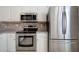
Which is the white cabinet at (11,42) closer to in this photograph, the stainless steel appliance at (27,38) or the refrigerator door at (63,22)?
the stainless steel appliance at (27,38)

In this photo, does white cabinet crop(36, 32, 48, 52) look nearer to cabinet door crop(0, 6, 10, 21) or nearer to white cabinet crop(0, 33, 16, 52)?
white cabinet crop(0, 33, 16, 52)

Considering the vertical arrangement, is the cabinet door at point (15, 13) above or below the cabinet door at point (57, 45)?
above

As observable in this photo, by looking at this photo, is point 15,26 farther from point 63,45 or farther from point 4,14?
point 63,45

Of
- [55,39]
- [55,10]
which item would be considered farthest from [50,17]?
[55,39]

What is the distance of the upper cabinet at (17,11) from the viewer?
2213 millimetres

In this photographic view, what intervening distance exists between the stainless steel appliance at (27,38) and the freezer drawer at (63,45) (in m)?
0.29

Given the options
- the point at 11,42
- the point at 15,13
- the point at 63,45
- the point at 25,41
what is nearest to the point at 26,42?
the point at 25,41

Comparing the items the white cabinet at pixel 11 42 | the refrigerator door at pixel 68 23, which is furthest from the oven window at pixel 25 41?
the refrigerator door at pixel 68 23

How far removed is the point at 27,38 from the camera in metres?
2.29
